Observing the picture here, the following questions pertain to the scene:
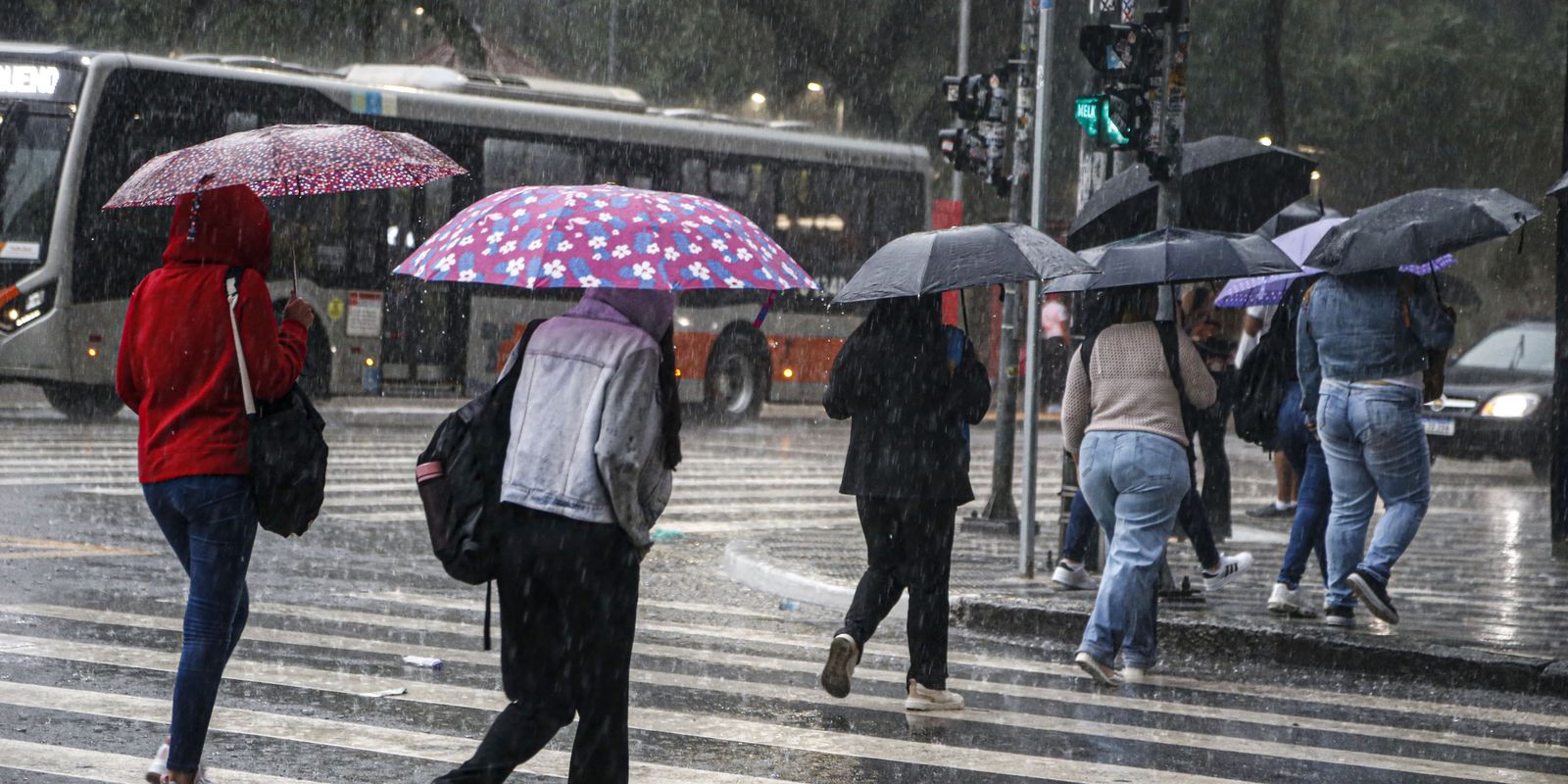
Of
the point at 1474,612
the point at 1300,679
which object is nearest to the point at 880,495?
the point at 1300,679

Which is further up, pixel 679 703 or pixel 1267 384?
pixel 1267 384

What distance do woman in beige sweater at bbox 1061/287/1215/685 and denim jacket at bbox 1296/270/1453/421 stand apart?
1273 mm

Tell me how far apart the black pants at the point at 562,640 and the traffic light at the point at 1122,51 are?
6190mm

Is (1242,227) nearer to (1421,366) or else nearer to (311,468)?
(1421,366)

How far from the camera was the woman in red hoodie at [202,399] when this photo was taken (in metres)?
5.21

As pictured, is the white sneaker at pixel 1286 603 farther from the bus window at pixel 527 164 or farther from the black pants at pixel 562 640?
the bus window at pixel 527 164

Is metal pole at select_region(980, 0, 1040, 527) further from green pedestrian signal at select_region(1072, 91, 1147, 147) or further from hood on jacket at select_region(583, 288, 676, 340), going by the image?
hood on jacket at select_region(583, 288, 676, 340)

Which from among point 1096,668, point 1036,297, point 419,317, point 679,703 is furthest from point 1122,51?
point 419,317

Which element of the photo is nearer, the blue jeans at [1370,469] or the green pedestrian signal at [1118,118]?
the blue jeans at [1370,469]

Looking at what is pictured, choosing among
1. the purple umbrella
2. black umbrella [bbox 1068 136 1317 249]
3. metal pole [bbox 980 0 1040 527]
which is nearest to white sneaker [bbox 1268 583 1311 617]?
the purple umbrella

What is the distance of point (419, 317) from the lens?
21719 mm

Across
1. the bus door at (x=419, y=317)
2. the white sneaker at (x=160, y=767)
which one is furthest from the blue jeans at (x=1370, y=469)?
the bus door at (x=419, y=317)

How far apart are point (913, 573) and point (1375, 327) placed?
2.92 meters

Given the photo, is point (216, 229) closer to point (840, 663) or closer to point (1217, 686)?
point (840, 663)
